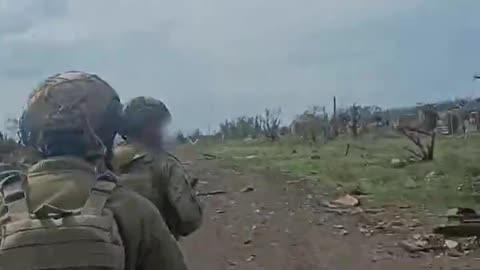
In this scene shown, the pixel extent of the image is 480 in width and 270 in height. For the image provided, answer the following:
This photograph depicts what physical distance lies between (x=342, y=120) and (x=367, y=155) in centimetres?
1757

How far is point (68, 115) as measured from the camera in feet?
7.75

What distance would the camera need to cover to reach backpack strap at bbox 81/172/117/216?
2219 mm

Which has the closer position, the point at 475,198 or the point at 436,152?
the point at 475,198

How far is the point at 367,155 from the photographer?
86.7ft

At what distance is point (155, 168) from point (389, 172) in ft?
52.1

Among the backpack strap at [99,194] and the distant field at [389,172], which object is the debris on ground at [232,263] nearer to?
the distant field at [389,172]

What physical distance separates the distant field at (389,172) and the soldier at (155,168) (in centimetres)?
1083

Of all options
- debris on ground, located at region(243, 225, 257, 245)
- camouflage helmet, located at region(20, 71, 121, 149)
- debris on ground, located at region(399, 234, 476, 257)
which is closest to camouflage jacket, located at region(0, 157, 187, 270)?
camouflage helmet, located at region(20, 71, 121, 149)

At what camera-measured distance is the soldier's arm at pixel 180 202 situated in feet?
13.7

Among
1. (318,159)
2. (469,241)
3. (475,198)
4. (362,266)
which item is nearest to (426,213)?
(475,198)

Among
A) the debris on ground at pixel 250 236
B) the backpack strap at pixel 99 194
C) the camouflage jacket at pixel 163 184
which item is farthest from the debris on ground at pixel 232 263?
the backpack strap at pixel 99 194

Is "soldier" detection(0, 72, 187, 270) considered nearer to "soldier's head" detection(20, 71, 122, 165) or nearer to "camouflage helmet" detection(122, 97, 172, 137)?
"soldier's head" detection(20, 71, 122, 165)

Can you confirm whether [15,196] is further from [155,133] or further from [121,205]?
[155,133]

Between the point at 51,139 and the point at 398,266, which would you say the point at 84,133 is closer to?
the point at 51,139
